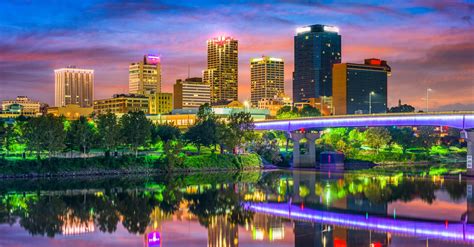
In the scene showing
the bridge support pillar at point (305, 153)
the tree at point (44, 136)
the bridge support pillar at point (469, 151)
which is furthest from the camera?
the bridge support pillar at point (305, 153)

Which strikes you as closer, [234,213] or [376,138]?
[234,213]

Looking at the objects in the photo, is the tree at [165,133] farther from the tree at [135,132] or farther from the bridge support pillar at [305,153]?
the bridge support pillar at [305,153]

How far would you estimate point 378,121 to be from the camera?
12406cm

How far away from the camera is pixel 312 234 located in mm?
47375

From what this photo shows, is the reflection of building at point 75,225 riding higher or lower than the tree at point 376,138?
lower

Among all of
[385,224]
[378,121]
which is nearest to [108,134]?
[378,121]

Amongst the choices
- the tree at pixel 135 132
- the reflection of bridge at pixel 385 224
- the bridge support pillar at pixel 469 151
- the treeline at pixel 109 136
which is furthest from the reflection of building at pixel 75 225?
the bridge support pillar at pixel 469 151

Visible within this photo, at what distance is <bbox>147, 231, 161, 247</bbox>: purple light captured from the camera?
4447 cm

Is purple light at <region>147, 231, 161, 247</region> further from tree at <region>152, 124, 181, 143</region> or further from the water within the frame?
tree at <region>152, 124, 181, 143</region>

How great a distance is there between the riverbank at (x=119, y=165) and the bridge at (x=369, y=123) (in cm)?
1631

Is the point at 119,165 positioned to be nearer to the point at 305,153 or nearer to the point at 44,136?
the point at 44,136

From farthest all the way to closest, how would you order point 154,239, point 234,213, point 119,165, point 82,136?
1. point 82,136
2. point 119,165
3. point 234,213
4. point 154,239

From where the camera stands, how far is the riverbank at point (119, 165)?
95.2 m

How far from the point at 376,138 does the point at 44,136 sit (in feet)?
279
